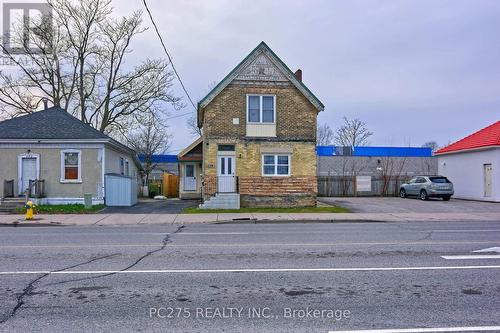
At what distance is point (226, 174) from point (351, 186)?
1408 cm

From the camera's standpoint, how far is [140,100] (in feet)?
132

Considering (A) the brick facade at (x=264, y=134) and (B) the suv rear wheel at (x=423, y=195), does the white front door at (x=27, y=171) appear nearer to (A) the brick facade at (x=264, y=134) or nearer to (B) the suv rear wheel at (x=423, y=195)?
(A) the brick facade at (x=264, y=134)

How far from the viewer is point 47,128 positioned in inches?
915

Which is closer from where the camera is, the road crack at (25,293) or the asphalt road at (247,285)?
A: the asphalt road at (247,285)

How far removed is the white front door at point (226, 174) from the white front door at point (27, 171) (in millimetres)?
9826

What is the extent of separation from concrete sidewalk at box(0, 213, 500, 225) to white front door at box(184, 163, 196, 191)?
11.0 meters

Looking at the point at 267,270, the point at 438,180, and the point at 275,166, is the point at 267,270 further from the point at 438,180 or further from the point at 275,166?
the point at 438,180

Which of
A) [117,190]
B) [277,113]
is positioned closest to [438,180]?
[277,113]

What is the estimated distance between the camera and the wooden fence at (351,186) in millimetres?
33188

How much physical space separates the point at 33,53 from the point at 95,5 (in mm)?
6844

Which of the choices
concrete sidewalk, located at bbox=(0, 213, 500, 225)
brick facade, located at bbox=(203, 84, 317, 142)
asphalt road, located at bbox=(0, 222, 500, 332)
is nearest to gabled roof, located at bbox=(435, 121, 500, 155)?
concrete sidewalk, located at bbox=(0, 213, 500, 225)

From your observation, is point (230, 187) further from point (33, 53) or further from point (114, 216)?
point (33, 53)

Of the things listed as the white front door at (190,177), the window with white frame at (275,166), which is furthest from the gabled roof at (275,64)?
the white front door at (190,177)

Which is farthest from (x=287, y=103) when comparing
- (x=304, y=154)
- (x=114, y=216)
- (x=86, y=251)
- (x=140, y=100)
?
(x=140, y=100)
